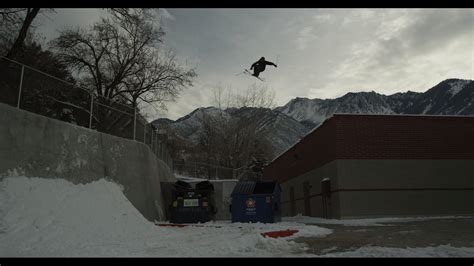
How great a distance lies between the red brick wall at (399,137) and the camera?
78.4 feet

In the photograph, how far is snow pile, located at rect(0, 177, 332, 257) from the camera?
29.1 ft

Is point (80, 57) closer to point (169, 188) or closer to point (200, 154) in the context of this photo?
point (169, 188)

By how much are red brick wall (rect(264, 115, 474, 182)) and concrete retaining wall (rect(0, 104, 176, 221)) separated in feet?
35.5


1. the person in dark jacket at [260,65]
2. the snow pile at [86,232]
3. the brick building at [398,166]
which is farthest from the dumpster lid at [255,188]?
the person in dark jacket at [260,65]

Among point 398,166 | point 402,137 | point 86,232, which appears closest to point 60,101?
point 86,232

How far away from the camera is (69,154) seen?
14.0 meters

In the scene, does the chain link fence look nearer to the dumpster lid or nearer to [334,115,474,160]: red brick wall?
the dumpster lid

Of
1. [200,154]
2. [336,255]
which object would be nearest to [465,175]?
[336,255]

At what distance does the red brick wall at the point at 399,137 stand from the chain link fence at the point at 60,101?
34.9 ft

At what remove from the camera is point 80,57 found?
33.5m

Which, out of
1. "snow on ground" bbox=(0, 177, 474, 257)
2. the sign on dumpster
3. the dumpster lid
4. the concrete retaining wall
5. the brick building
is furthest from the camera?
the brick building

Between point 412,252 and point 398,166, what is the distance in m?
16.1

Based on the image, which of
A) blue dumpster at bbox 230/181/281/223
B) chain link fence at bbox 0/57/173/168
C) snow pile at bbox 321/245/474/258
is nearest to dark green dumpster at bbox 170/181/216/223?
blue dumpster at bbox 230/181/281/223
